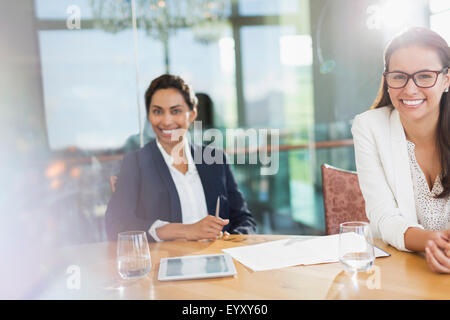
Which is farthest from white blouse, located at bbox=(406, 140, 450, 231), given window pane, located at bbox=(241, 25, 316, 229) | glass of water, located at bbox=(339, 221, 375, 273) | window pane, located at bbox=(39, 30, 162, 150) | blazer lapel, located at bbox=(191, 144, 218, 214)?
window pane, located at bbox=(241, 25, 316, 229)

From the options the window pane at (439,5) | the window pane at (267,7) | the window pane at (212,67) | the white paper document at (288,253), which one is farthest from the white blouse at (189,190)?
the window pane at (439,5)

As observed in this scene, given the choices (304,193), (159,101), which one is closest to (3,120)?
(159,101)

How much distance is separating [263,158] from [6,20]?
232cm

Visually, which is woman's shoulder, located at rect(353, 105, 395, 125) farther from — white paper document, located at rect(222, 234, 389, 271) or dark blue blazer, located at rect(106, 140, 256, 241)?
dark blue blazer, located at rect(106, 140, 256, 241)

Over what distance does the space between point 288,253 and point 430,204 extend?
2.05 feet

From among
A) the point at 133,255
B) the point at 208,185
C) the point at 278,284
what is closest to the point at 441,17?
the point at 208,185

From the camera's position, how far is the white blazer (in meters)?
1.42

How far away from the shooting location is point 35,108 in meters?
2.55

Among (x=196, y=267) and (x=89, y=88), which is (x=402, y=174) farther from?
(x=89, y=88)

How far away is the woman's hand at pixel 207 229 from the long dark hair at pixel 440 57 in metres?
0.80

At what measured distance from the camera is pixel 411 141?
156 cm

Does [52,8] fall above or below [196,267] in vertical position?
above

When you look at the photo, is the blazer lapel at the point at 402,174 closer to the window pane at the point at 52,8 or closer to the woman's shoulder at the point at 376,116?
the woman's shoulder at the point at 376,116

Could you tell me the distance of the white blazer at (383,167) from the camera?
4.66 feet
